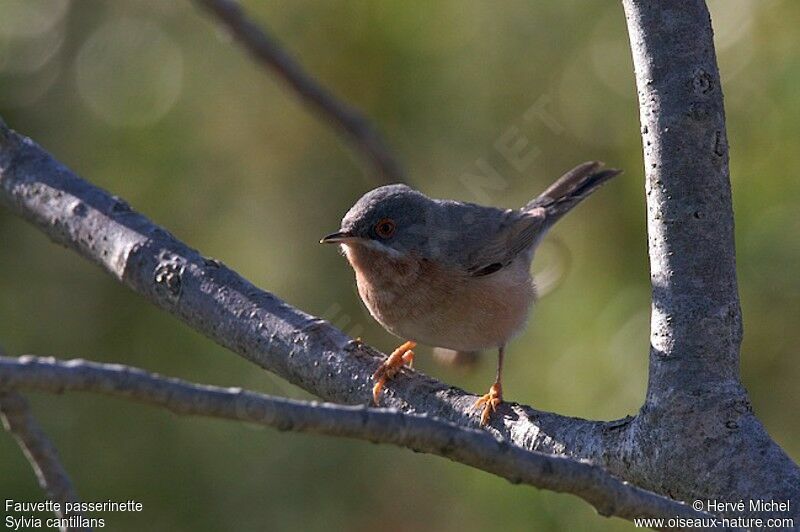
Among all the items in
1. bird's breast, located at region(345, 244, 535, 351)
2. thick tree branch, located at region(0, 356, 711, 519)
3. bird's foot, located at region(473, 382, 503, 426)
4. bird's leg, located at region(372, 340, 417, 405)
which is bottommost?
thick tree branch, located at region(0, 356, 711, 519)

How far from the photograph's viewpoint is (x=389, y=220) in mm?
4051

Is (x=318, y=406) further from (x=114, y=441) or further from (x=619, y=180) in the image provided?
(x=114, y=441)

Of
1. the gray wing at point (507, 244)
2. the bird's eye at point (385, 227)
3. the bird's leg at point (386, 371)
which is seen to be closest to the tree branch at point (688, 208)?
the bird's leg at point (386, 371)

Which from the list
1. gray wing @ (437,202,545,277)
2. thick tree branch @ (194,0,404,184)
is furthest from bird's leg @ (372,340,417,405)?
gray wing @ (437,202,545,277)

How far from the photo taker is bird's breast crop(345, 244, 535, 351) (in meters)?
3.89

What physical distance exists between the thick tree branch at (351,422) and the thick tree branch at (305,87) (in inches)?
74.3

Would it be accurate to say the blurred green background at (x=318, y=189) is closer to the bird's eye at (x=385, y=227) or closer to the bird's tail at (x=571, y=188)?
the bird's tail at (x=571, y=188)

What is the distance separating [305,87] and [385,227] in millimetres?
874

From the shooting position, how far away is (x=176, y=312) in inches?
118

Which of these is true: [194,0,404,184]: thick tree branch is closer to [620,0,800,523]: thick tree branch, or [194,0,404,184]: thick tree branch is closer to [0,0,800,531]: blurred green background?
[0,0,800,531]: blurred green background

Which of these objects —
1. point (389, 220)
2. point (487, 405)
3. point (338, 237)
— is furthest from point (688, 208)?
point (389, 220)

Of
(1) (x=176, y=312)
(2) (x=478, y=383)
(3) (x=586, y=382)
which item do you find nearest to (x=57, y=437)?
(1) (x=176, y=312)

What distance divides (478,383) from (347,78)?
4.91 ft

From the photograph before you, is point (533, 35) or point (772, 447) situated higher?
point (533, 35)
